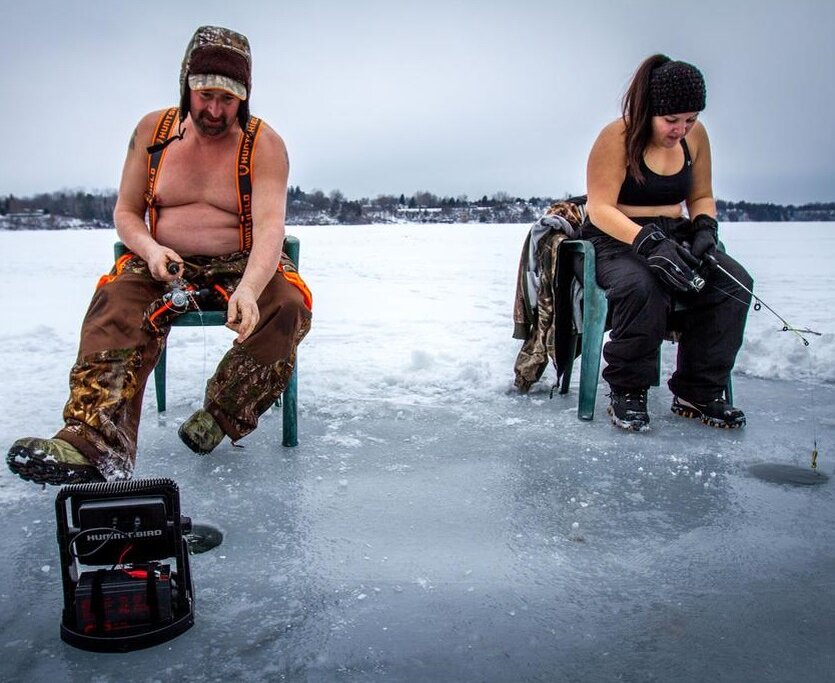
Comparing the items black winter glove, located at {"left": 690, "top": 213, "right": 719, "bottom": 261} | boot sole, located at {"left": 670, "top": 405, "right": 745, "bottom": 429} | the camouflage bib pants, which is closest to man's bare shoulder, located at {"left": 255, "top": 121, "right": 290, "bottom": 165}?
the camouflage bib pants

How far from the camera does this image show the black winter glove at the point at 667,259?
279cm

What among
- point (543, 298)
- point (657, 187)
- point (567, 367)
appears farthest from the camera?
point (567, 367)

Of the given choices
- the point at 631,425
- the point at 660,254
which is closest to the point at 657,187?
the point at 660,254

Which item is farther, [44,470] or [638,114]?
[638,114]

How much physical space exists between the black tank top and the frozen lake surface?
966 mm

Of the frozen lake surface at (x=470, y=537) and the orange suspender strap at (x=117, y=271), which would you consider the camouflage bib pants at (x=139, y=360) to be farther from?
the frozen lake surface at (x=470, y=537)

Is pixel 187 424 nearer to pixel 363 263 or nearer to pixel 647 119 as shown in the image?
pixel 647 119

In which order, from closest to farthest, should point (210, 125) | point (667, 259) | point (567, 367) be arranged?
point (210, 125)
point (667, 259)
point (567, 367)

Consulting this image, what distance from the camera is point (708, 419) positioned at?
2.99 m

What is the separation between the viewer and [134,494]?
1.39m

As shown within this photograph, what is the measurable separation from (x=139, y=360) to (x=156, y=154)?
2.80 feet

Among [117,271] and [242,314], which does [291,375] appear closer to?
[242,314]

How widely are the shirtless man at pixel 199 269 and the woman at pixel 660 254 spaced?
1.36 metres

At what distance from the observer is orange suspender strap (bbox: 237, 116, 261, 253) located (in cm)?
254
